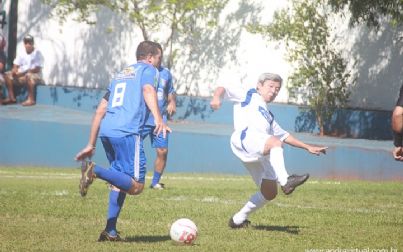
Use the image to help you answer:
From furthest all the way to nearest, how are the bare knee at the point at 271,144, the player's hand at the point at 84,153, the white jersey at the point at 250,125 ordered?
1. the white jersey at the point at 250,125
2. the bare knee at the point at 271,144
3. the player's hand at the point at 84,153

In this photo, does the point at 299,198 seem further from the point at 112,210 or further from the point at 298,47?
the point at 298,47

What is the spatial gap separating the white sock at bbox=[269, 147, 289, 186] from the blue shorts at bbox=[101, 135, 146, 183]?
159cm

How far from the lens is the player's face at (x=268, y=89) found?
11789mm

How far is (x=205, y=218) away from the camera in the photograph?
39.6 feet

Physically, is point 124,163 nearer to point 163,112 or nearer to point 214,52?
point 163,112

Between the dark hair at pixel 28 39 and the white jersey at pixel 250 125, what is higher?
the dark hair at pixel 28 39

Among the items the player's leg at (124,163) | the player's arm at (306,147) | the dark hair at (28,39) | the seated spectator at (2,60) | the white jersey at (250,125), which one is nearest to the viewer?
the player's leg at (124,163)

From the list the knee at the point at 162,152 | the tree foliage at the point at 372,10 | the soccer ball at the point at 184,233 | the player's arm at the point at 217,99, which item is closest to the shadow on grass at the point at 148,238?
the soccer ball at the point at 184,233

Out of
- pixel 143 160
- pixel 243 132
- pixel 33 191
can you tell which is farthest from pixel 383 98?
pixel 143 160

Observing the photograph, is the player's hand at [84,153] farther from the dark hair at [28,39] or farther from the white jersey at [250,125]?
the dark hair at [28,39]

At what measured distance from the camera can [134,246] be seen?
9.63 metres

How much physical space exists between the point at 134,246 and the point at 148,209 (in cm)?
332

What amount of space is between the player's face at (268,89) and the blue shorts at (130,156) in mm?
2242

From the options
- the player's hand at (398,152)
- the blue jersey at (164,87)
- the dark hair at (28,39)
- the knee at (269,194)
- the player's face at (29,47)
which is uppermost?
the dark hair at (28,39)
